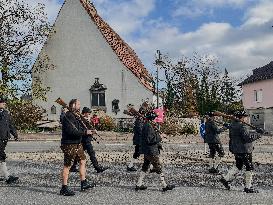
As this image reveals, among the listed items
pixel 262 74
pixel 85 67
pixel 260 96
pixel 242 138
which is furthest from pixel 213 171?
pixel 262 74

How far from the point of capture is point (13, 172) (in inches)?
475

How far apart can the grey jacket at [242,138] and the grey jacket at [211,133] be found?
2052mm

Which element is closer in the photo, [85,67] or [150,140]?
[150,140]

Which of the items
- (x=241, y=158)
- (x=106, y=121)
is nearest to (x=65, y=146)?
(x=241, y=158)

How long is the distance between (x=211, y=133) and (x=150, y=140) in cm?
295

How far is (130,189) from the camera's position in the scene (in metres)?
9.45

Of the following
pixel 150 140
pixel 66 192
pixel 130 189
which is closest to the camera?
pixel 66 192

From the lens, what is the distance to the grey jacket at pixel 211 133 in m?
11.6

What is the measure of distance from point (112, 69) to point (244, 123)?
1132 inches

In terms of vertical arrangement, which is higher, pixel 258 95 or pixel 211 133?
pixel 258 95

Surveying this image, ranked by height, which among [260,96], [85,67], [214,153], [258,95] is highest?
[85,67]

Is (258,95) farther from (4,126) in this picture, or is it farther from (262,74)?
(4,126)

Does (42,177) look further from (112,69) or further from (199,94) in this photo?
(199,94)

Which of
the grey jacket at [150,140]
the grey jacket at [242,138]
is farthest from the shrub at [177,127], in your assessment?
the grey jacket at [150,140]
